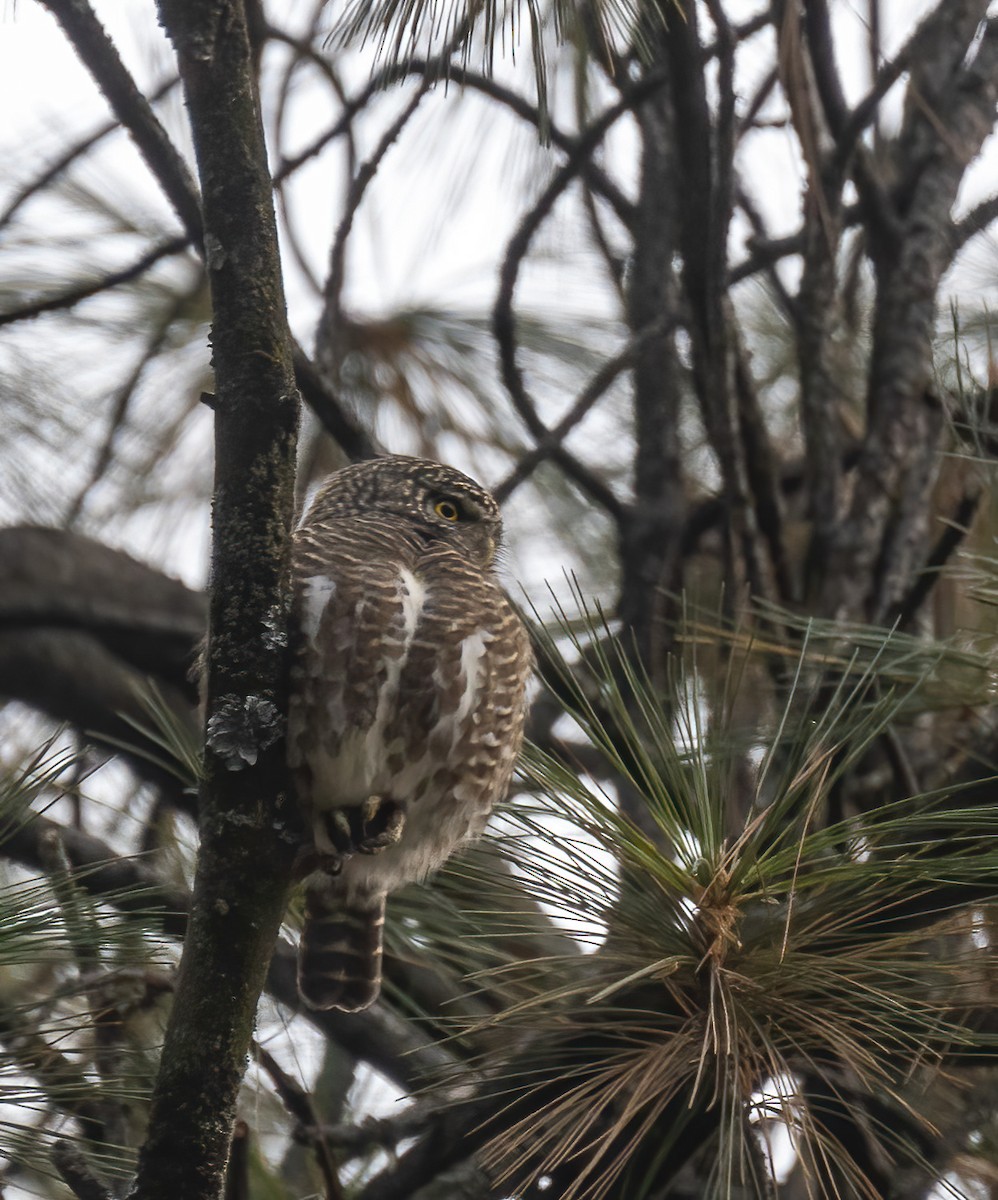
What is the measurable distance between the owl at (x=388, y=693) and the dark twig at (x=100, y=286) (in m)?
0.76

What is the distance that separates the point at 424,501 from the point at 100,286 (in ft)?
3.14

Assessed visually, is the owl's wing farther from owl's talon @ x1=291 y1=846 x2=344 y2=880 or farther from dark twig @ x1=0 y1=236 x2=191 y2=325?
dark twig @ x1=0 y1=236 x2=191 y2=325

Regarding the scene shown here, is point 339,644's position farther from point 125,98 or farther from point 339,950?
point 125,98

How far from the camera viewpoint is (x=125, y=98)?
105 inches

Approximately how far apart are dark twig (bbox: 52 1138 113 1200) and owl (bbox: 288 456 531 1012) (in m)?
0.53

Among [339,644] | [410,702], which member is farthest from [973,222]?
[339,644]

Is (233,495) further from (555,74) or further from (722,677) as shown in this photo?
(722,677)

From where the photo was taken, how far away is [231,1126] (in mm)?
2137

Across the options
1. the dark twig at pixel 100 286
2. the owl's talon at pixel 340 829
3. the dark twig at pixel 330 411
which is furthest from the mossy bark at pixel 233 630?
the dark twig at pixel 100 286

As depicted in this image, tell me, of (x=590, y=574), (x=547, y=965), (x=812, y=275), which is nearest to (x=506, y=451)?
(x=590, y=574)

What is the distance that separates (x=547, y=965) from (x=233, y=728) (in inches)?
34.1

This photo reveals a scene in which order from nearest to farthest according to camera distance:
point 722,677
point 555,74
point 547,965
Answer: point 547,965
point 555,74
point 722,677

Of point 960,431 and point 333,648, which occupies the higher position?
point 960,431

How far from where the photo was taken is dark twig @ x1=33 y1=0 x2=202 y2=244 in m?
2.58
